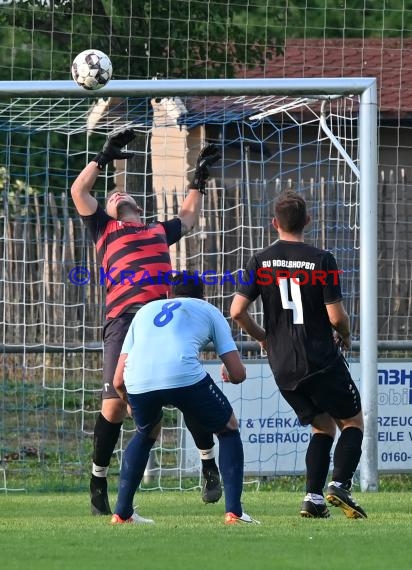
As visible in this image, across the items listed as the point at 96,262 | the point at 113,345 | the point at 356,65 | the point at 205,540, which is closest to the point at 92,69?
the point at 113,345

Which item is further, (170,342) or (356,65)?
(356,65)

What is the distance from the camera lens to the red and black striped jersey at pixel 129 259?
856 cm

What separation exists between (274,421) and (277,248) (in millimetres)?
3565

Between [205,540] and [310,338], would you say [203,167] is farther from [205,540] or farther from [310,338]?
[205,540]

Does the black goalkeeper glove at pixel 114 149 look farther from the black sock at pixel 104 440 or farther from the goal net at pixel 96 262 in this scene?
A: the goal net at pixel 96 262

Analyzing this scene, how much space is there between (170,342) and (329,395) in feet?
3.66

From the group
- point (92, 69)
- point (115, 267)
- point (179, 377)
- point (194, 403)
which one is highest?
point (92, 69)

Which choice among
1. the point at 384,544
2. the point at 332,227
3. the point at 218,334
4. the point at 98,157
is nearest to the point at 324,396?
the point at 218,334

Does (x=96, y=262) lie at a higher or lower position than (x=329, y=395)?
higher

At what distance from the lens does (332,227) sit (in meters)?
12.2

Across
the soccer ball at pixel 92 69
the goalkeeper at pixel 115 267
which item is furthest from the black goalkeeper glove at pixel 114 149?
the soccer ball at pixel 92 69

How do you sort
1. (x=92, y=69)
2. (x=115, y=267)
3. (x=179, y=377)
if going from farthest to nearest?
(x=92, y=69) → (x=115, y=267) → (x=179, y=377)

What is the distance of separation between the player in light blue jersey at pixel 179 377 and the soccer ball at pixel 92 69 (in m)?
2.62

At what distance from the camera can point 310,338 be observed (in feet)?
26.2
